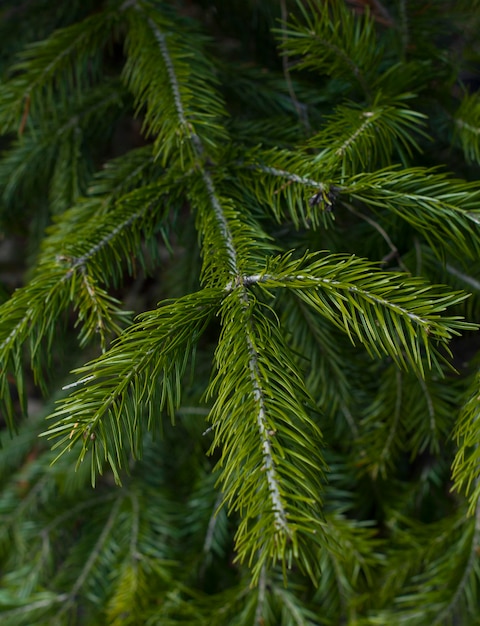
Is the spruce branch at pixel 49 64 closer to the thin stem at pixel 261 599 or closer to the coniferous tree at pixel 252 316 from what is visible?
the coniferous tree at pixel 252 316

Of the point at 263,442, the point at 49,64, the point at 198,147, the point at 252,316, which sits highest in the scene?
the point at 49,64

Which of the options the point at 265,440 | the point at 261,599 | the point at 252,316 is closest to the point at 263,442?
the point at 265,440

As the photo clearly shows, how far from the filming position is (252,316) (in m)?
0.52

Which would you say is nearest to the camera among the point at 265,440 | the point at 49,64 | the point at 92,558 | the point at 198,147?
the point at 265,440

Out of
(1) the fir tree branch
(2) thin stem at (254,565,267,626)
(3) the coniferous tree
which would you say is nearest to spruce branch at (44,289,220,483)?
(3) the coniferous tree

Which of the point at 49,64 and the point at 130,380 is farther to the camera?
the point at 49,64

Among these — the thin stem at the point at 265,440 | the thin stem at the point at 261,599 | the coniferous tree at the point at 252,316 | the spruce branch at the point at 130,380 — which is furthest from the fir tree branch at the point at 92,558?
the thin stem at the point at 265,440

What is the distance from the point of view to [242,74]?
99cm

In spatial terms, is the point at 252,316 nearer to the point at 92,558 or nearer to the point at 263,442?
the point at 263,442

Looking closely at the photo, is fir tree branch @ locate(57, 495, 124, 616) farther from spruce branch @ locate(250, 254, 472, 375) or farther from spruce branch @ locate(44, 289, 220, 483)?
spruce branch @ locate(250, 254, 472, 375)

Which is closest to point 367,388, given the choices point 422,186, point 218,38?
point 422,186

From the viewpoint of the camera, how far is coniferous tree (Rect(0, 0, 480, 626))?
0.51m

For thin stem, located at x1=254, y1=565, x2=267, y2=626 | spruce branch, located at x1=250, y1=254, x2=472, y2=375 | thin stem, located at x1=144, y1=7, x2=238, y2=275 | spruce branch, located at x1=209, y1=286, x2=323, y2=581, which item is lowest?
thin stem, located at x1=254, y1=565, x2=267, y2=626

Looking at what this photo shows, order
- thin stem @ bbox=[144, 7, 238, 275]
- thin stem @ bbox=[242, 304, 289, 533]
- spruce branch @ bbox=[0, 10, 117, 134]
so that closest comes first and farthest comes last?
1. thin stem @ bbox=[242, 304, 289, 533]
2. thin stem @ bbox=[144, 7, 238, 275]
3. spruce branch @ bbox=[0, 10, 117, 134]
